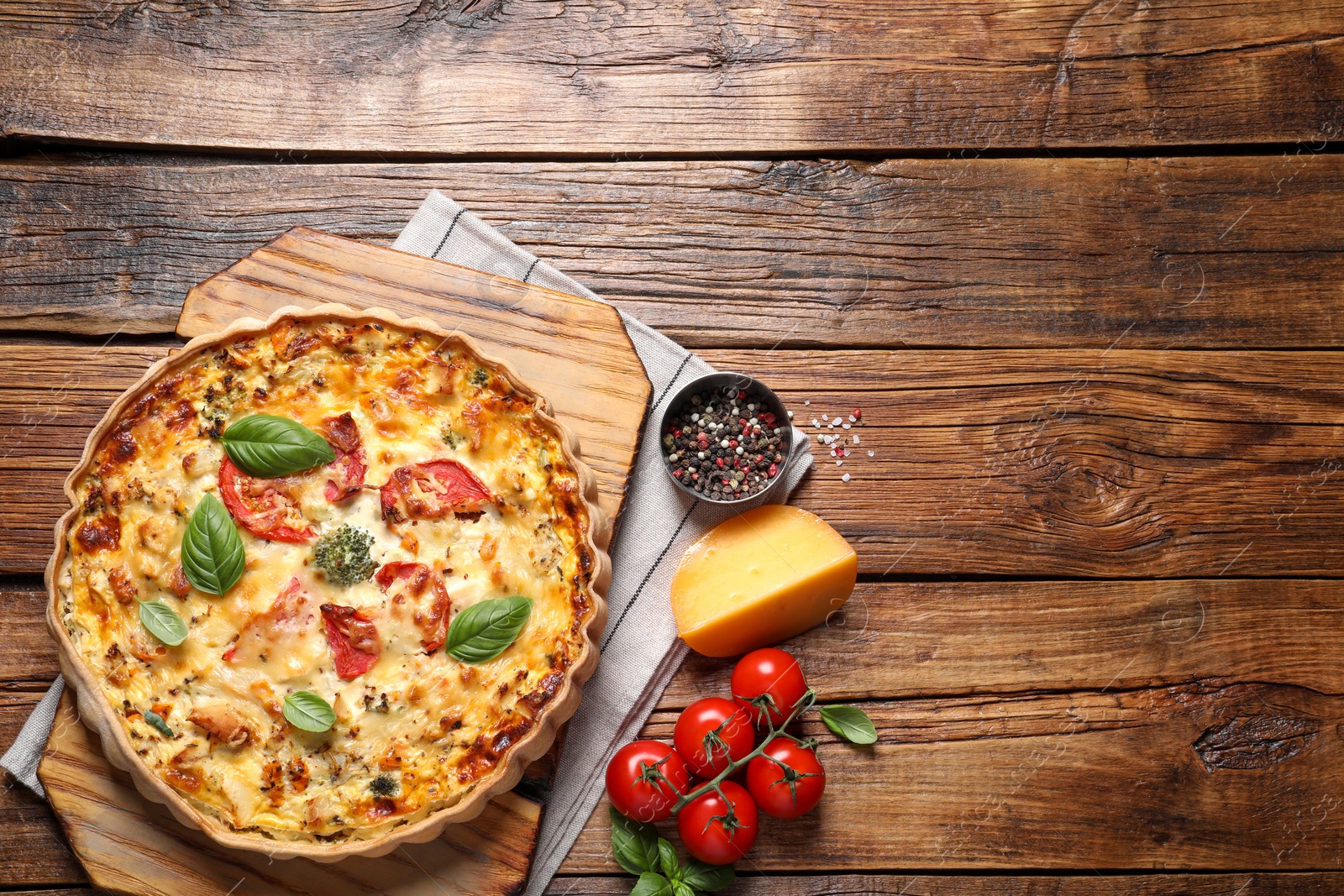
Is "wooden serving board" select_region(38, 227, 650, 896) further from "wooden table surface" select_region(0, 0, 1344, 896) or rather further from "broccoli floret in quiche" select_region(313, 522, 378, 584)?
"broccoli floret in quiche" select_region(313, 522, 378, 584)

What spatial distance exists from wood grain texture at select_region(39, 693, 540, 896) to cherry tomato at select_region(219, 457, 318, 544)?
2.65ft

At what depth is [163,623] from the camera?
229cm

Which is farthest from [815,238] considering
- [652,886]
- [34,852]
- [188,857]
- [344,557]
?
[34,852]

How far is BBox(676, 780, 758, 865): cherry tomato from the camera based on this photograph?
2590 mm

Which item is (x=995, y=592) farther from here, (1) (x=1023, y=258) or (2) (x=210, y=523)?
(2) (x=210, y=523)

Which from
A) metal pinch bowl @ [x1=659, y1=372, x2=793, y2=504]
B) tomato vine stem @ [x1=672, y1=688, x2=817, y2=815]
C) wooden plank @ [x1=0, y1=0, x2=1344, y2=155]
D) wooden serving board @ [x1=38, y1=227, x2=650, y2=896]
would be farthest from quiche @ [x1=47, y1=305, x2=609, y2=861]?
wooden plank @ [x1=0, y1=0, x2=1344, y2=155]

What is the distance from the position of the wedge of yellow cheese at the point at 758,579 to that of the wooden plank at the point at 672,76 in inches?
53.1

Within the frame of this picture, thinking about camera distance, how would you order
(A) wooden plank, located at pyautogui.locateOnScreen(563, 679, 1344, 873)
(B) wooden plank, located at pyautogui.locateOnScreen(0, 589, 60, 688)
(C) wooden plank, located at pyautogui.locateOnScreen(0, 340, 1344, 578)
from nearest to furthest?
(B) wooden plank, located at pyautogui.locateOnScreen(0, 589, 60, 688)
(A) wooden plank, located at pyautogui.locateOnScreen(563, 679, 1344, 873)
(C) wooden plank, located at pyautogui.locateOnScreen(0, 340, 1344, 578)

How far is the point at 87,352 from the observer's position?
9.43 ft

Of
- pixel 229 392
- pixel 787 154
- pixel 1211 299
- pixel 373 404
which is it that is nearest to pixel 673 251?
pixel 787 154

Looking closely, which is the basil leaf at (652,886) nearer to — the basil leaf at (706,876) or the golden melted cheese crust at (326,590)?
the basil leaf at (706,876)

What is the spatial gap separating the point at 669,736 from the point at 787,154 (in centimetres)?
205

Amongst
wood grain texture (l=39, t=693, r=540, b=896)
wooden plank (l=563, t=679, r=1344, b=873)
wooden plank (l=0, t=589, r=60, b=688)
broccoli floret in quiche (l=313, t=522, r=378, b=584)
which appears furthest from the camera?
wooden plank (l=563, t=679, r=1344, b=873)

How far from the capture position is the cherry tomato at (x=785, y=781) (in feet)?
8.67
